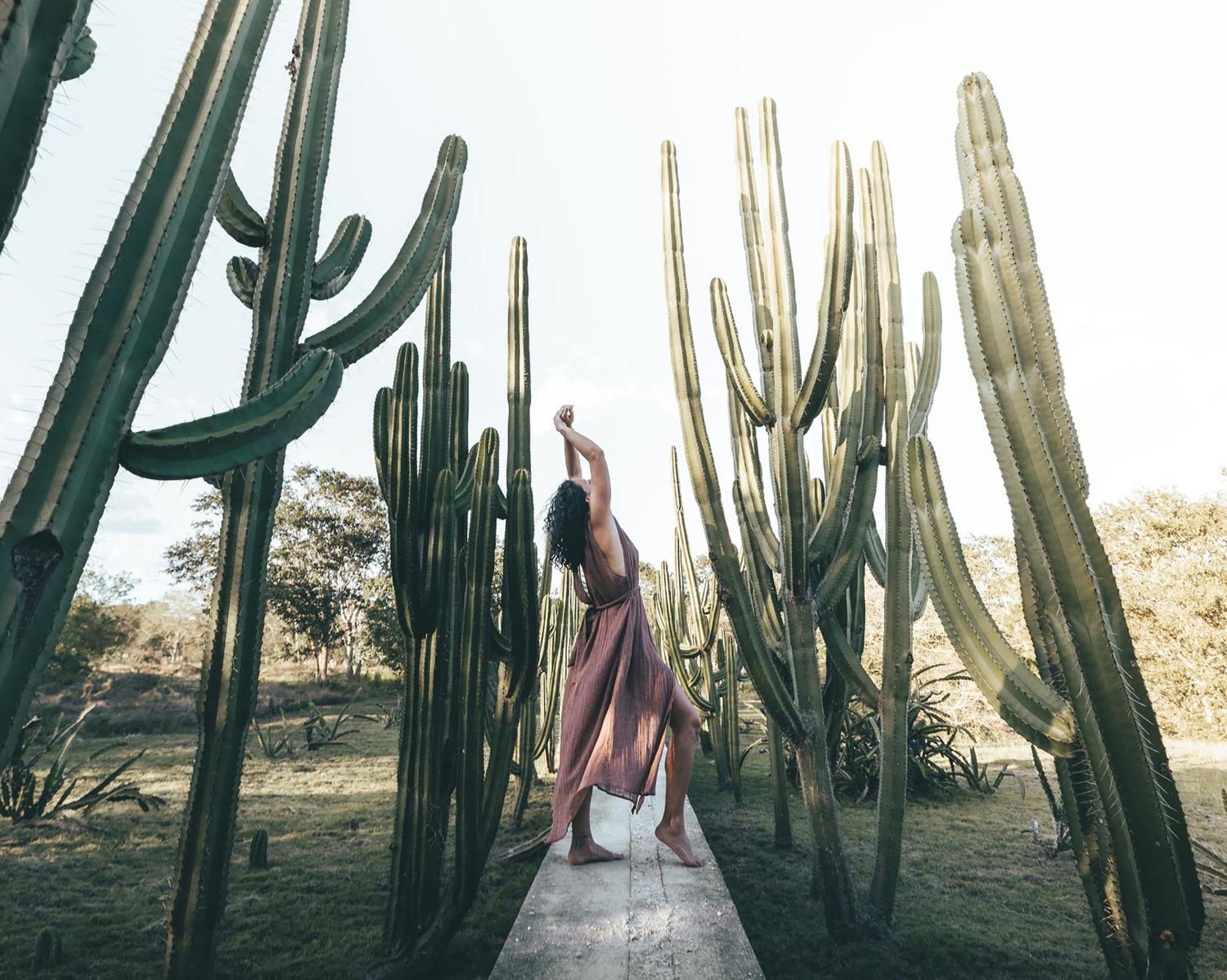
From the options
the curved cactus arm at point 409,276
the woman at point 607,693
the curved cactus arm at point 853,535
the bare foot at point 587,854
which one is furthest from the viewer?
the bare foot at point 587,854

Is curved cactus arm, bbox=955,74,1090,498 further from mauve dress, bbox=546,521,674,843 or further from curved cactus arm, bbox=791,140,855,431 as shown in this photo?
mauve dress, bbox=546,521,674,843

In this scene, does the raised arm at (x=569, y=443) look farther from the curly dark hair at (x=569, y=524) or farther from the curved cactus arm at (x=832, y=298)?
the curved cactus arm at (x=832, y=298)

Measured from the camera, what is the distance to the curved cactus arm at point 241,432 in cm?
106

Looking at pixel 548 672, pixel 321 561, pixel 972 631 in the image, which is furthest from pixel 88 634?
pixel 972 631

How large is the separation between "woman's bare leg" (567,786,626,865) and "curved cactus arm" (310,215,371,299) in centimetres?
222

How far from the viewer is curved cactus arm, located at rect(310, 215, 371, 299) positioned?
1.93 metres

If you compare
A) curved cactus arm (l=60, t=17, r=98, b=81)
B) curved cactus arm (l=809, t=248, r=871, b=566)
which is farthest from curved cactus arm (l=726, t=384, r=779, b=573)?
curved cactus arm (l=60, t=17, r=98, b=81)

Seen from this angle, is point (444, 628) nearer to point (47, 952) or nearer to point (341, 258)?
point (341, 258)

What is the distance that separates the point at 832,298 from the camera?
2395 millimetres

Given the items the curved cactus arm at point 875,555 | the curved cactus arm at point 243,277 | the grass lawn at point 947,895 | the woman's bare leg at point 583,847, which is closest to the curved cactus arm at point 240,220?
the curved cactus arm at point 243,277

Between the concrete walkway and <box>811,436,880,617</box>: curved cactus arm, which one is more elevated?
<box>811,436,880,617</box>: curved cactus arm

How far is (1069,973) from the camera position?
1924 mm

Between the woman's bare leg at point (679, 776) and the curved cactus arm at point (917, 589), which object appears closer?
the woman's bare leg at point (679, 776)

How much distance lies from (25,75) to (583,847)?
2963 millimetres
